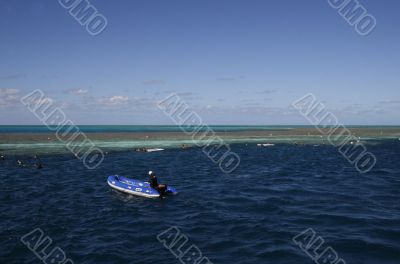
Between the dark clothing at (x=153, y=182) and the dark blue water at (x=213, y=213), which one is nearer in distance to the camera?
the dark blue water at (x=213, y=213)

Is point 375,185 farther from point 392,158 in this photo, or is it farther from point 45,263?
point 45,263

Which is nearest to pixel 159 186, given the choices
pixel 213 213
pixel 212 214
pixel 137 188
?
pixel 137 188

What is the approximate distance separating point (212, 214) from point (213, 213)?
249 millimetres

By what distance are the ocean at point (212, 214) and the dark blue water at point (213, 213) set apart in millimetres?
61

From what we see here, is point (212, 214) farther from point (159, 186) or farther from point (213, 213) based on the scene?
Answer: point (159, 186)

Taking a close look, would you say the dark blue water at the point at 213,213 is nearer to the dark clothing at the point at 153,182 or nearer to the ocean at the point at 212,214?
the ocean at the point at 212,214

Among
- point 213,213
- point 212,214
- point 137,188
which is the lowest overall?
point 137,188

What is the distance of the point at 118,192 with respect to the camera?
33000 mm

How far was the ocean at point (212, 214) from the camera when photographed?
742 inches

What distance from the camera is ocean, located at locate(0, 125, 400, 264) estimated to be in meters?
18.9

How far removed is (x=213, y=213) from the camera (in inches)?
1011

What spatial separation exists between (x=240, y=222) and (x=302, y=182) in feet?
52.6

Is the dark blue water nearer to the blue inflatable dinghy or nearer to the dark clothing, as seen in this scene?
the blue inflatable dinghy

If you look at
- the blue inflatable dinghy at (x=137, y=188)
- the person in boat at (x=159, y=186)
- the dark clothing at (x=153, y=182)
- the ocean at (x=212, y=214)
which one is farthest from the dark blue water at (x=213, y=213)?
the dark clothing at (x=153, y=182)
